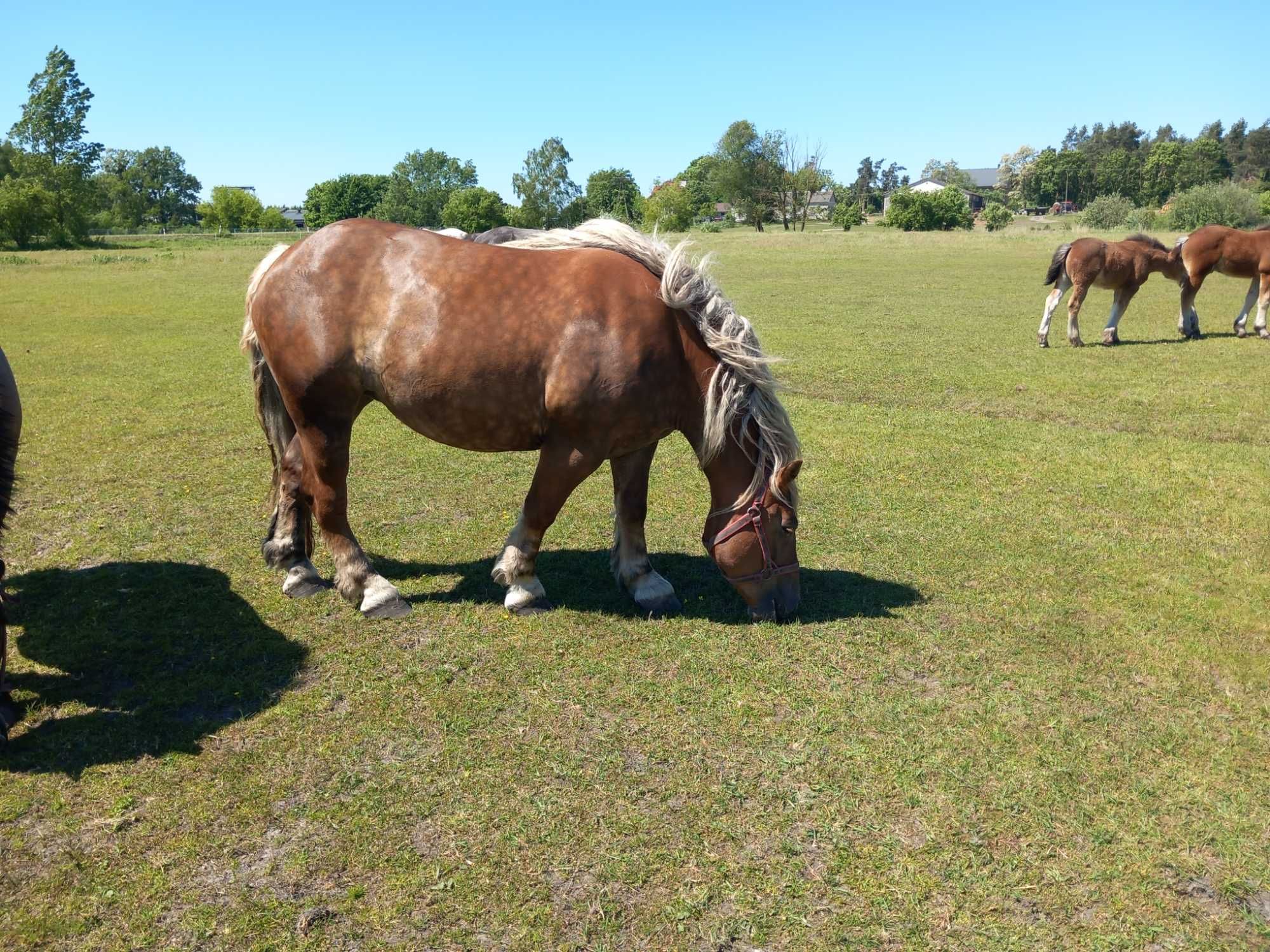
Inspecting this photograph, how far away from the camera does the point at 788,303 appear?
2164cm

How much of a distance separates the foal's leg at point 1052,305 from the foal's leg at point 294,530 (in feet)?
45.3

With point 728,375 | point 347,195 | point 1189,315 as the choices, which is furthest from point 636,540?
point 347,195

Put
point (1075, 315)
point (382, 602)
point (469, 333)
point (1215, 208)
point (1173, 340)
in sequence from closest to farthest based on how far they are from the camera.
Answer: point (469, 333)
point (382, 602)
point (1075, 315)
point (1173, 340)
point (1215, 208)

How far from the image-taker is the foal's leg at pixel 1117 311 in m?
15.3

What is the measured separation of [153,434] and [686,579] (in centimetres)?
677

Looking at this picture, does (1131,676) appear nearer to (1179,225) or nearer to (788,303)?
(788,303)

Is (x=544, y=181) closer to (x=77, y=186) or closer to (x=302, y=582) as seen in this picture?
(x=77, y=186)

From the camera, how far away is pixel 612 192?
89562 millimetres

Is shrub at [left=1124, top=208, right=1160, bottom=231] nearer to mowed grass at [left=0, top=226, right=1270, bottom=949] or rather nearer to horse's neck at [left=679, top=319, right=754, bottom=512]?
mowed grass at [left=0, top=226, right=1270, bottom=949]

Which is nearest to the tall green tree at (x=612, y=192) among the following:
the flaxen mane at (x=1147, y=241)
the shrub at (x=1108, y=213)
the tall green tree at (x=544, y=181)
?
the tall green tree at (x=544, y=181)

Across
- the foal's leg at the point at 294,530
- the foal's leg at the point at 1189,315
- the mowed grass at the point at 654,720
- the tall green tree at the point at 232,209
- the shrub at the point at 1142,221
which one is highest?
the tall green tree at the point at 232,209

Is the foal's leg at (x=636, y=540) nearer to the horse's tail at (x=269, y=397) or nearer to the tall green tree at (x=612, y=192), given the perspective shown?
the horse's tail at (x=269, y=397)

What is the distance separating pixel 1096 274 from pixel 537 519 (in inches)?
577

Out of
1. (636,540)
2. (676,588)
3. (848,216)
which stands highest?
(848,216)
